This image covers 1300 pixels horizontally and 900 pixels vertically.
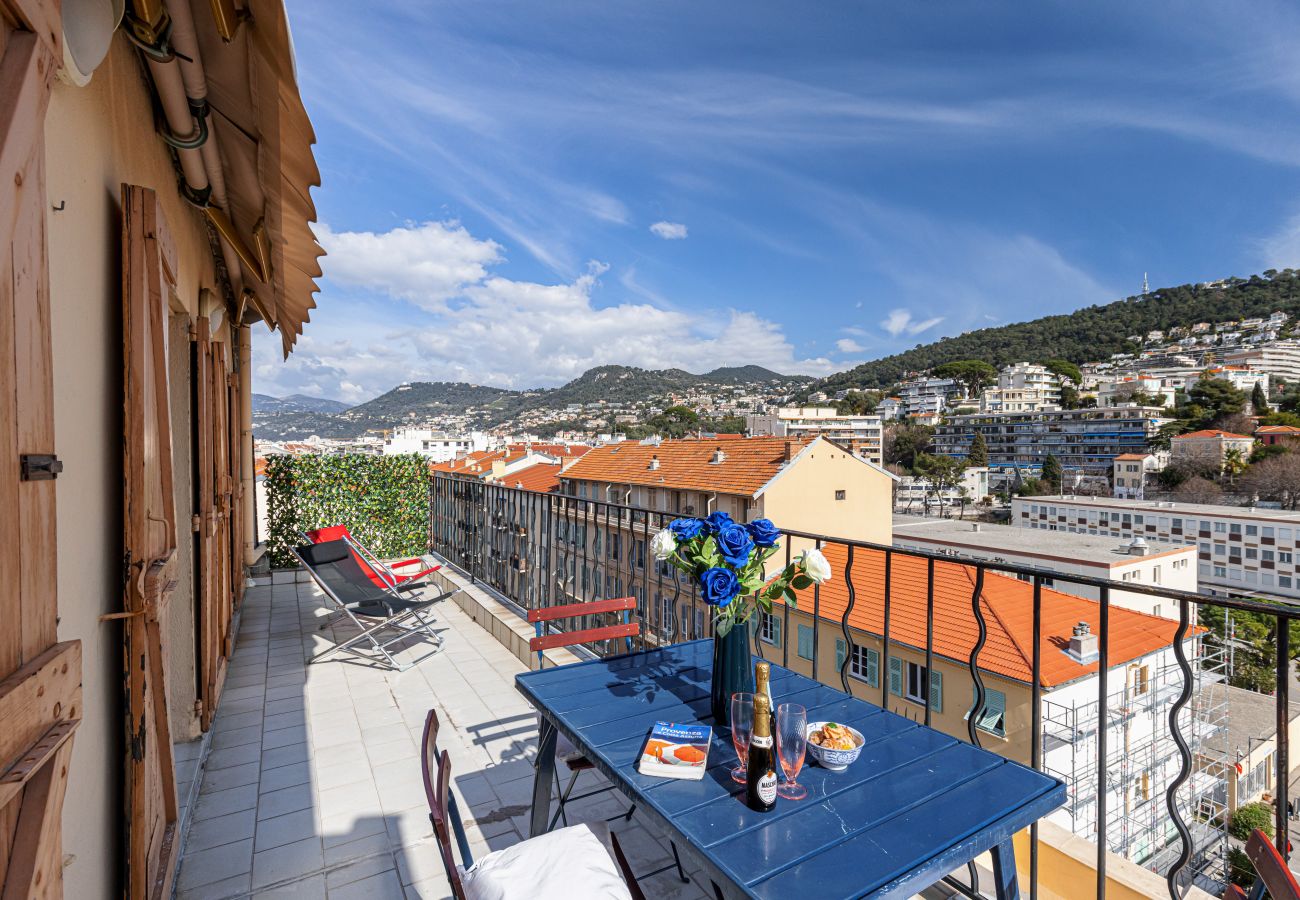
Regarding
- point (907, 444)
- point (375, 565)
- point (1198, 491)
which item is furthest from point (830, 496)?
point (907, 444)

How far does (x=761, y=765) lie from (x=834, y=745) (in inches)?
12.8

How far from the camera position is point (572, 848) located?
1.50 meters

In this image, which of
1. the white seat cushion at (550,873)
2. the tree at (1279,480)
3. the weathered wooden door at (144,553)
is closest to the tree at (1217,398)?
the tree at (1279,480)

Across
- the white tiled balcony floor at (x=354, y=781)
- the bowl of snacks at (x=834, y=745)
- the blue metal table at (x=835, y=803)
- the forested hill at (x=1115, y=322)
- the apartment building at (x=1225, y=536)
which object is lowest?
the apartment building at (x=1225, y=536)

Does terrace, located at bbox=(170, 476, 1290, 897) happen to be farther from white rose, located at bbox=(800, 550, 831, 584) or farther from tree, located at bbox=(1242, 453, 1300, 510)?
tree, located at bbox=(1242, 453, 1300, 510)

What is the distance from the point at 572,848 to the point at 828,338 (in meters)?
131

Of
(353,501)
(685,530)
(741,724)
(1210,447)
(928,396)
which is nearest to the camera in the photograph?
(741,724)

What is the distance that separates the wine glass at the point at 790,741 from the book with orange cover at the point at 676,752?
0.21m

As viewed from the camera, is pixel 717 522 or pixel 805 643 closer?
pixel 717 522

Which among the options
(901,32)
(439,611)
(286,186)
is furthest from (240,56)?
(901,32)

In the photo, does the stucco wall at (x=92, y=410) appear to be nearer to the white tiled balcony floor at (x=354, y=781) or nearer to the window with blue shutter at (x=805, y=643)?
the white tiled balcony floor at (x=354, y=781)

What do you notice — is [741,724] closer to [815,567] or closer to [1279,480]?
[815,567]

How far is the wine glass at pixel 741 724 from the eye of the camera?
1537 millimetres

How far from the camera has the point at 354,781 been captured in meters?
2.93
